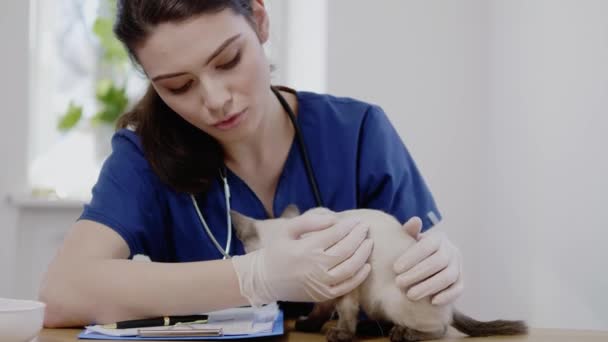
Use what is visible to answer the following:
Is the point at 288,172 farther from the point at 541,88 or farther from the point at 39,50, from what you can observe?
→ the point at 39,50

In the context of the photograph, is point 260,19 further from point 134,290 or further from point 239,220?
point 134,290

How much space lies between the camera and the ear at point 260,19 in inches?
44.4

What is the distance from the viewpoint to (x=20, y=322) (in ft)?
2.57

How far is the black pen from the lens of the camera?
3.02 feet

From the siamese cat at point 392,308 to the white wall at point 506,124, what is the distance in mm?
513

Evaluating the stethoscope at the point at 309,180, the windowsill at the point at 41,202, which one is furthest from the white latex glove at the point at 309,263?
the windowsill at the point at 41,202

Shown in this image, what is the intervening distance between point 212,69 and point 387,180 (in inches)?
15.0

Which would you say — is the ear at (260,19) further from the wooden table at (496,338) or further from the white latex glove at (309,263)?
the wooden table at (496,338)

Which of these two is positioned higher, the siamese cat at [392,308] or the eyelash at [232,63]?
the eyelash at [232,63]

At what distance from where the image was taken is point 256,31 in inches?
43.6

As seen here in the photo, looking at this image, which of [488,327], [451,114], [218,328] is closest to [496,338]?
[488,327]

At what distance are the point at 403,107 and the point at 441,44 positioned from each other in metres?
0.21

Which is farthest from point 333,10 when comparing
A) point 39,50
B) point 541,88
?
point 39,50

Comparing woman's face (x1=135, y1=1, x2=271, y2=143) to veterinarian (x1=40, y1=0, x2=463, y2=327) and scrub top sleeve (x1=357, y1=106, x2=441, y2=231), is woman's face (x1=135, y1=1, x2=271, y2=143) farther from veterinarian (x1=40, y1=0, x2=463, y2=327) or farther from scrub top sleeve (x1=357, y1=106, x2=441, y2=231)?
scrub top sleeve (x1=357, y1=106, x2=441, y2=231)
